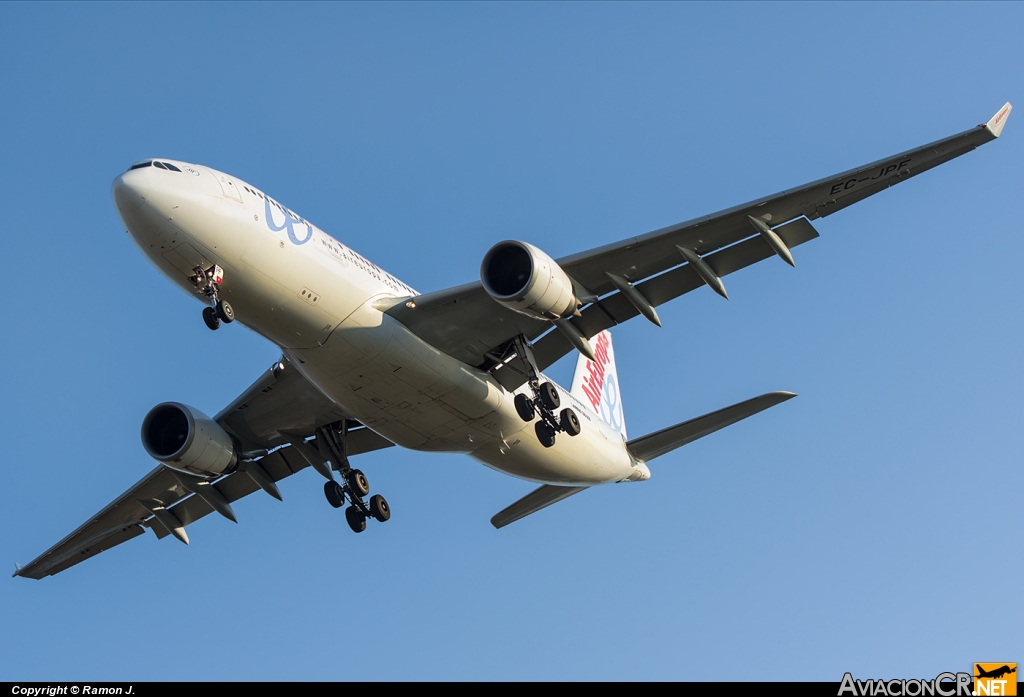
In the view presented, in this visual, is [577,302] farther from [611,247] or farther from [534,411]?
[534,411]

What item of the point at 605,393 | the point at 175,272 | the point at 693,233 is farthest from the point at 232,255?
the point at 605,393

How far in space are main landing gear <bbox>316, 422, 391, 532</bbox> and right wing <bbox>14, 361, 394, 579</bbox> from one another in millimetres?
396

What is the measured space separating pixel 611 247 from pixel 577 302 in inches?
49.9

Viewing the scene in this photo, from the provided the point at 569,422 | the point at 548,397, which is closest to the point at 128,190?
the point at 548,397

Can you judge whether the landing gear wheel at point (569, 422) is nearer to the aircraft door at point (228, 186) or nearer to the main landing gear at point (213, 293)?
the main landing gear at point (213, 293)

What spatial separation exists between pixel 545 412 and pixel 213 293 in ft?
24.6

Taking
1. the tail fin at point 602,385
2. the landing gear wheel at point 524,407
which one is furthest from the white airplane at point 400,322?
the tail fin at point 602,385

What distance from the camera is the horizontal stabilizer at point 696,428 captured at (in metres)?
22.5

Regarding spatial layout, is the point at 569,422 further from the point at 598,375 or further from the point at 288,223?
the point at 598,375

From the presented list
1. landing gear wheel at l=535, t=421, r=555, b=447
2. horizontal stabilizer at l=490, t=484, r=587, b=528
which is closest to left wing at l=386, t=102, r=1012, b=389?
landing gear wheel at l=535, t=421, r=555, b=447

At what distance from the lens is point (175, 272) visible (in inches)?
719

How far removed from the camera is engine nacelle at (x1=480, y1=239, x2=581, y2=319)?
19062 mm

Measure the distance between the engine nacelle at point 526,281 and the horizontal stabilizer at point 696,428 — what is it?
217 inches

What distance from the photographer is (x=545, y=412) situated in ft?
72.1
